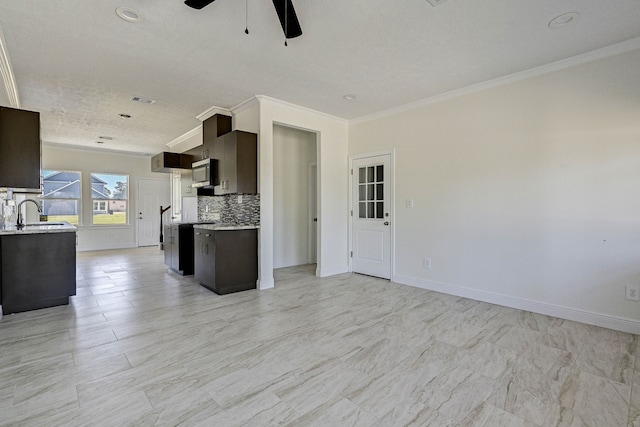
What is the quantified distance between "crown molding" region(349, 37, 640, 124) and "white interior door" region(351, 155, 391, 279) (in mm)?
884

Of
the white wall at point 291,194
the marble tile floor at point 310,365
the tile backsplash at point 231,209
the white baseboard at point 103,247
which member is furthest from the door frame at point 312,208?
the white baseboard at point 103,247

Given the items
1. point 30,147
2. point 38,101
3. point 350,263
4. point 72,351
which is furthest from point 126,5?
point 350,263

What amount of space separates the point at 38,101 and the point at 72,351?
13.3ft

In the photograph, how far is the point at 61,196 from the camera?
26.0ft

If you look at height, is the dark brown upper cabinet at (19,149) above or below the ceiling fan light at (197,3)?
below

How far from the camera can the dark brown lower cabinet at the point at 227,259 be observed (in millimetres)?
4137

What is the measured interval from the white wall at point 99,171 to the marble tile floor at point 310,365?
556 cm

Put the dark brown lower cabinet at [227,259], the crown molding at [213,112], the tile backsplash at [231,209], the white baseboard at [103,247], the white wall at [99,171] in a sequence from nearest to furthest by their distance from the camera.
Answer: the dark brown lower cabinet at [227,259] < the tile backsplash at [231,209] < the crown molding at [213,112] < the white wall at [99,171] < the white baseboard at [103,247]

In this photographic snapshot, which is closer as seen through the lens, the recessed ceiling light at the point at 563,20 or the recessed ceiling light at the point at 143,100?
the recessed ceiling light at the point at 563,20

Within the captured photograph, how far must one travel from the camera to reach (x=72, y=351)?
8.27 feet

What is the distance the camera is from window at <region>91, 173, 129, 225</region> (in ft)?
27.6

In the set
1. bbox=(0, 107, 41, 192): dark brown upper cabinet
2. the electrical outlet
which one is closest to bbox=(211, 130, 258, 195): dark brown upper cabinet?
bbox=(0, 107, 41, 192): dark brown upper cabinet

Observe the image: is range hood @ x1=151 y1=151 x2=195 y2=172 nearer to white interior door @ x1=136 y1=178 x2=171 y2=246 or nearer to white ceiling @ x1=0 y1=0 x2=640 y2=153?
white ceiling @ x1=0 y1=0 x2=640 y2=153

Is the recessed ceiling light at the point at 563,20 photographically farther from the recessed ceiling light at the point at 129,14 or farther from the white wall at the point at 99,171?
the white wall at the point at 99,171
